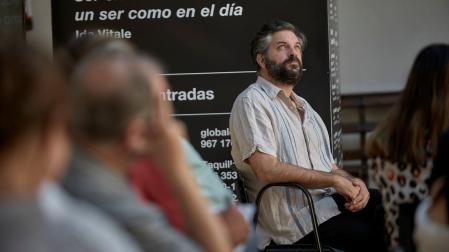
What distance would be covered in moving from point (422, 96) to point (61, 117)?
5.79 feet

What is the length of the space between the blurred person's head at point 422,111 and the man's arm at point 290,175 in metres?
1.04

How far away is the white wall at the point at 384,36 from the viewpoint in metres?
7.70

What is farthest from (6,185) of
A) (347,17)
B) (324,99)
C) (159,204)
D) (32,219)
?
(347,17)

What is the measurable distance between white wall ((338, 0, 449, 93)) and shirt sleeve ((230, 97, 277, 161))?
12.3 feet

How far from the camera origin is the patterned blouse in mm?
2988

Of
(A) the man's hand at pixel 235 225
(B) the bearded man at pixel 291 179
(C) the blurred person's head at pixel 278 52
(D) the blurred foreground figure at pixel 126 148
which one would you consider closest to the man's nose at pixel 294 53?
→ (C) the blurred person's head at pixel 278 52

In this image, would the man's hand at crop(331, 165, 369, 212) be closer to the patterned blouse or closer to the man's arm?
the man's arm

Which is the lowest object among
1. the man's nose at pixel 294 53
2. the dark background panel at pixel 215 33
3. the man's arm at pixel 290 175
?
the man's arm at pixel 290 175

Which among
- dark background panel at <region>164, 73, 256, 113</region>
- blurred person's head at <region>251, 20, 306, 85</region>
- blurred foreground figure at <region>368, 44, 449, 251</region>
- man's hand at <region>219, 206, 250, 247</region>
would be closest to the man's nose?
blurred person's head at <region>251, 20, 306, 85</region>

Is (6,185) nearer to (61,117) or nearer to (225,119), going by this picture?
(61,117)

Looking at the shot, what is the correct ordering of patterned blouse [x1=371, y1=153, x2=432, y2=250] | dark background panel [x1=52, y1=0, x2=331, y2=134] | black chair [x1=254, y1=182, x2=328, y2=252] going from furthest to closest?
1. dark background panel [x1=52, y1=0, x2=331, y2=134]
2. black chair [x1=254, y1=182, x2=328, y2=252]
3. patterned blouse [x1=371, y1=153, x2=432, y2=250]

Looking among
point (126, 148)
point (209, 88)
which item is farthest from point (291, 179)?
point (126, 148)

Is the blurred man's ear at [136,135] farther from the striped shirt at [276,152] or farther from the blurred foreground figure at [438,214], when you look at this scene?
the striped shirt at [276,152]

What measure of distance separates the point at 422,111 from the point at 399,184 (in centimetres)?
25
